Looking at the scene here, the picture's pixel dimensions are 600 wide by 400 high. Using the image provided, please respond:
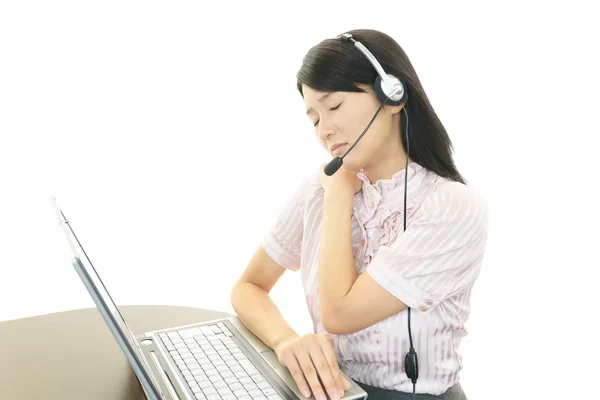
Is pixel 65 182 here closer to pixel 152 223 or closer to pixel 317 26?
pixel 152 223

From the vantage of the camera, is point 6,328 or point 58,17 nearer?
point 6,328

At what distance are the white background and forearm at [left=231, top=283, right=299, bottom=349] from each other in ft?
2.29

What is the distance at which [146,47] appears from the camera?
6.11 ft

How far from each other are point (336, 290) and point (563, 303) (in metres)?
1.06

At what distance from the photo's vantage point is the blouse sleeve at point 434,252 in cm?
99

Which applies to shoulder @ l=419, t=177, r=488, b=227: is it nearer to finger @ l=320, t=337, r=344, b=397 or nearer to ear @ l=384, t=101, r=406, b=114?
ear @ l=384, t=101, r=406, b=114

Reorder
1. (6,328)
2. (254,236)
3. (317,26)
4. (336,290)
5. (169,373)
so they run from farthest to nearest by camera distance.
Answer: (254,236) < (317,26) < (6,328) < (336,290) < (169,373)

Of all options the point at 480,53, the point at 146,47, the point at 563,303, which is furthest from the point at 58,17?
the point at 563,303

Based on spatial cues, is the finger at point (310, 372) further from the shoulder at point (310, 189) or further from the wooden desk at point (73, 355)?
the shoulder at point (310, 189)

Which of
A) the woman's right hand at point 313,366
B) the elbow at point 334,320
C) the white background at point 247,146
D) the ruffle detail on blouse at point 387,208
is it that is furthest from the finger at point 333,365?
the white background at point 247,146

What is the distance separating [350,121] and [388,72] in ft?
0.37

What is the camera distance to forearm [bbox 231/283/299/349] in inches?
40.5

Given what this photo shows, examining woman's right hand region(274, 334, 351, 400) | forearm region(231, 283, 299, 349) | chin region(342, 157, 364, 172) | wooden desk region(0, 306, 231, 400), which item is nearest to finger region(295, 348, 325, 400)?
woman's right hand region(274, 334, 351, 400)

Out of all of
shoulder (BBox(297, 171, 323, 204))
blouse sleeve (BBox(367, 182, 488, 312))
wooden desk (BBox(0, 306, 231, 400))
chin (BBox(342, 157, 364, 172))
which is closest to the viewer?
wooden desk (BBox(0, 306, 231, 400))
